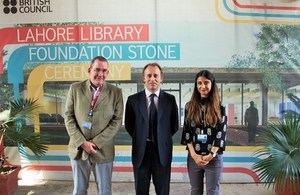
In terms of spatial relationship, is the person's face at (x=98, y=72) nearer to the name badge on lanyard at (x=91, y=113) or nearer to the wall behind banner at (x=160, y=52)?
the name badge on lanyard at (x=91, y=113)

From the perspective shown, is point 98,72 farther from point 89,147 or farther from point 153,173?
point 153,173

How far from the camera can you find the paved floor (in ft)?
12.3

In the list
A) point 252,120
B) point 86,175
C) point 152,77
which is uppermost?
point 152,77

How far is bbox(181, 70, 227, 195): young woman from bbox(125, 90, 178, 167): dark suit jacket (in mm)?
149

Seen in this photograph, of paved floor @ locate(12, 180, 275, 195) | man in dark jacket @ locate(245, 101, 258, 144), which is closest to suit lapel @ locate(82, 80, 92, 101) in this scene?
paved floor @ locate(12, 180, 275, 195)

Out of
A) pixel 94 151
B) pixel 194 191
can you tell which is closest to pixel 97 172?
pixel 94 151

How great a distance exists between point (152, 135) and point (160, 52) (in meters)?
1.60

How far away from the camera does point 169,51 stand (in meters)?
3.95

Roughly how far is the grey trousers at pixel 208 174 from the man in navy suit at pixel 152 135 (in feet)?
0.68

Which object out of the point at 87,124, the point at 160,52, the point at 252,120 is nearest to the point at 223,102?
the point at 252,120

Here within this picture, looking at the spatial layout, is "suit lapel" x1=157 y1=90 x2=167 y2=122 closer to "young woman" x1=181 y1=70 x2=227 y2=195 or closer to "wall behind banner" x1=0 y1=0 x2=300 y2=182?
"young woman" x1=181 y1=70 x2=227 y2=195

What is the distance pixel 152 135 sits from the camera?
262 centimetres

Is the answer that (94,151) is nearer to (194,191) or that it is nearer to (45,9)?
(194,191)

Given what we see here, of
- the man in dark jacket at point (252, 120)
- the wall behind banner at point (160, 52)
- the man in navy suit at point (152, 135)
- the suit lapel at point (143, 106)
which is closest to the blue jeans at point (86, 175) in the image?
the man in navy suit at point (152, 135)
